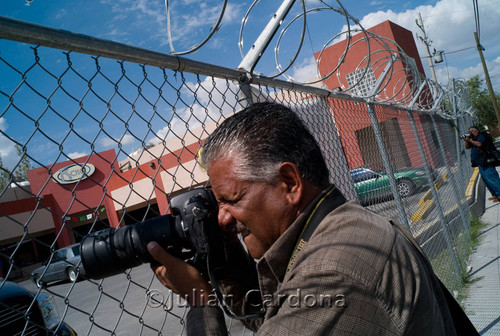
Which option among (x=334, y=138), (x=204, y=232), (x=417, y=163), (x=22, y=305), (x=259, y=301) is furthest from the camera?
(x=417, y=163)

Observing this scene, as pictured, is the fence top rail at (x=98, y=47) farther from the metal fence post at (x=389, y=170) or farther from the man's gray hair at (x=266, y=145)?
the metal fence post at (x=389, y=170)

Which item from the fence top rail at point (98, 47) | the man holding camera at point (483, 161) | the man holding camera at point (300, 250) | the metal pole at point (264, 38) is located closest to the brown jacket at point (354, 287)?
the man holding camera at point (300, 250)

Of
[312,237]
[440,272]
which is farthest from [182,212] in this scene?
[440,272]

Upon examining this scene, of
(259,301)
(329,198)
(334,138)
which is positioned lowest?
(259,301)

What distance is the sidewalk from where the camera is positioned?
3180 millimetres

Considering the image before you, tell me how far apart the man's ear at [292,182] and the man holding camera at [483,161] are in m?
7.86

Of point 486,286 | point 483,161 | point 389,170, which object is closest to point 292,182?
point 389,170

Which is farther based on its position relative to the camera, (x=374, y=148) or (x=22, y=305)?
(x=374, y=148)

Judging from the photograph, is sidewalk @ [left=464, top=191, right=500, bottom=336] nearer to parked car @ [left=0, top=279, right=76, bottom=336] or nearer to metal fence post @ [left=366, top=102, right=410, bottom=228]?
metal fence post @ [left=366, top=102, right=410, bottom=228]

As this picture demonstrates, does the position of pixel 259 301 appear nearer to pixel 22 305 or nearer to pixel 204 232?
pixel 204 232

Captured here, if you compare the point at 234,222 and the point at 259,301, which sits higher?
the point at 234,222

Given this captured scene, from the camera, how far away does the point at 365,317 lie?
0.85 metres

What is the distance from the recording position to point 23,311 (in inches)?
109

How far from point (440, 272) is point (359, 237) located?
345 cm
